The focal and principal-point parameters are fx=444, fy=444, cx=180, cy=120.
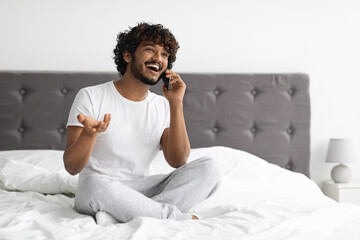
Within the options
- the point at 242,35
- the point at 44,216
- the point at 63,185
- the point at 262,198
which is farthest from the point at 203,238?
the point at 242,35

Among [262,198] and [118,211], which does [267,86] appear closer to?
[262,198]

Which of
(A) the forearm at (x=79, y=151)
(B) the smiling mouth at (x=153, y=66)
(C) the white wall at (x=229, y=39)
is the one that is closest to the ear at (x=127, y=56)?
(B) the smiling mouth at (x=153, y=66)

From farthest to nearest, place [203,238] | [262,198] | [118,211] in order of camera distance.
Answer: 1. [262,198]
2. [118,211]
3. [203,238]

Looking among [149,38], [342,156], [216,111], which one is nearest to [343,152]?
[342,156]

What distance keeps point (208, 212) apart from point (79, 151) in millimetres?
498

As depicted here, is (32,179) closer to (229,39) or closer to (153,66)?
(153,66)

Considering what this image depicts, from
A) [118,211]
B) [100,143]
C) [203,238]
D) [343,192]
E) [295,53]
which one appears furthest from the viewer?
[295,53]

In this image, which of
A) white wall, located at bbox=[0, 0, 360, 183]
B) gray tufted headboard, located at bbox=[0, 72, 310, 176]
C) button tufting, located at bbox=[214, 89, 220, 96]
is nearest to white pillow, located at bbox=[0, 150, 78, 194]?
gray tufted headboard, located at bbox=[0, 72, 310, 176]

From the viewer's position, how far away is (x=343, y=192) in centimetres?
273

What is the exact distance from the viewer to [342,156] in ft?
9.04

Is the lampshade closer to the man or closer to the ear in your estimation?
the man

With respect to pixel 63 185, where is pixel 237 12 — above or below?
above

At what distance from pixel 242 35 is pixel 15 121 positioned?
1.51 m

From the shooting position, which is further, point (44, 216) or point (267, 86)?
point (267, 86)
